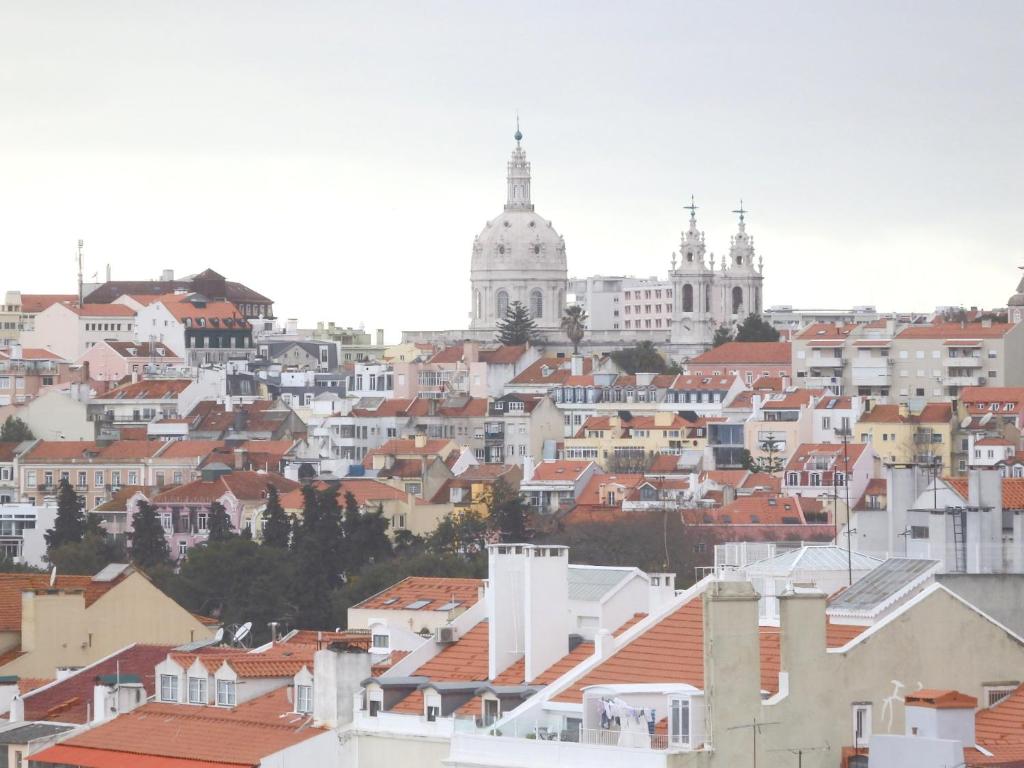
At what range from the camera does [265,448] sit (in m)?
114

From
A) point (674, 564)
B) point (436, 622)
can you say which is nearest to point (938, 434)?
point (674, 564)

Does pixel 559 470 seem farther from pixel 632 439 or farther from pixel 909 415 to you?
pixel 909 415

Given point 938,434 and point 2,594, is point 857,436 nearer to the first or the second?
point 938,434

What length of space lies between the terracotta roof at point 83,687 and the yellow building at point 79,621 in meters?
3.18

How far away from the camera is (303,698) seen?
32844 millimetres

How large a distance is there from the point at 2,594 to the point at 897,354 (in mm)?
81266

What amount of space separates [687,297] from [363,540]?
8266 centimetres

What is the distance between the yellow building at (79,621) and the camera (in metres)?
44.2

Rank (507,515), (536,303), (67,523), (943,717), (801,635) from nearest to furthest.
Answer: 1. (943,717)
2. (801,635)
3. (507,515)
4. (67,523)
5. (536,303)

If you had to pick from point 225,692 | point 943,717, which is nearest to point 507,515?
point 225,692

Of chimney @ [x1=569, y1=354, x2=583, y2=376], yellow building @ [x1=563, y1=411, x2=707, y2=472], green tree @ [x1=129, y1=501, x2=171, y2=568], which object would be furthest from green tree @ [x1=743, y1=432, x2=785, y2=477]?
green tree @ [x1=129, y1=501, x2=171, y2=568]

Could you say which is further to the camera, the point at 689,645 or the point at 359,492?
the point at 359,492

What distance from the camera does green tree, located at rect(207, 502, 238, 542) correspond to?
91000mm

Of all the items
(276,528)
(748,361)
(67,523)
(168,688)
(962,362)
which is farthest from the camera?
(748,361)
